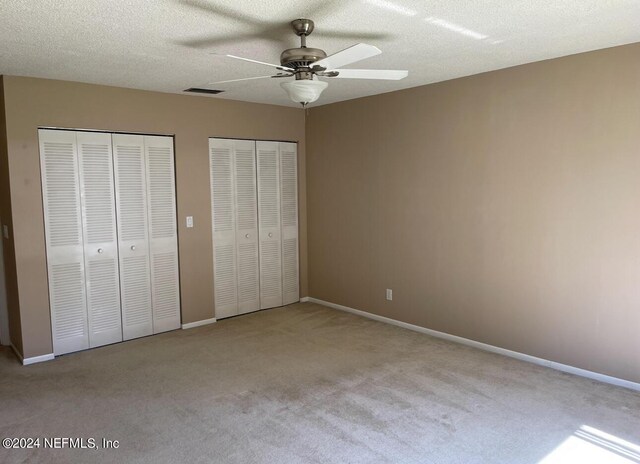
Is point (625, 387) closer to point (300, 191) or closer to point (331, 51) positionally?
point (331, 51)

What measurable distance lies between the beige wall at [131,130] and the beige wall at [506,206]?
1095 mm

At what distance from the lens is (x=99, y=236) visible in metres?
4.37

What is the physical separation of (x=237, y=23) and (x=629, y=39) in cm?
255

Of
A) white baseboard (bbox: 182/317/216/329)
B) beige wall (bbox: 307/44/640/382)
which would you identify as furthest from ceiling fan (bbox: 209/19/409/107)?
white baseboard (bbox: 182/317/216/329)

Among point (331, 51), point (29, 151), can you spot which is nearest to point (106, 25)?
point (331, 51)

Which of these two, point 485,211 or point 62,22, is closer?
A: point 62,22

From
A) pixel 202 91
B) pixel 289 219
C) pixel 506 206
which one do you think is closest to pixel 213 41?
pixel 202 91

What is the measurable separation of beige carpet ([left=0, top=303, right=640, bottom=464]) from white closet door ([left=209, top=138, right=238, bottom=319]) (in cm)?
85

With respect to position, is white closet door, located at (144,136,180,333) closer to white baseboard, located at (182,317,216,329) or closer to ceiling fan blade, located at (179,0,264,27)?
white baseboard, located at (182,317,216,329)

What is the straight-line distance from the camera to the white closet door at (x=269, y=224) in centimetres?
550

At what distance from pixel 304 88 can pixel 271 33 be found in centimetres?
46

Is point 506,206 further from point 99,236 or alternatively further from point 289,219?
point 99,236

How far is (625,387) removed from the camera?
11.2ft

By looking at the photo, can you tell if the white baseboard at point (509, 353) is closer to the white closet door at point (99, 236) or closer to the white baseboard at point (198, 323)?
the white baseboard at point (198, 323)
